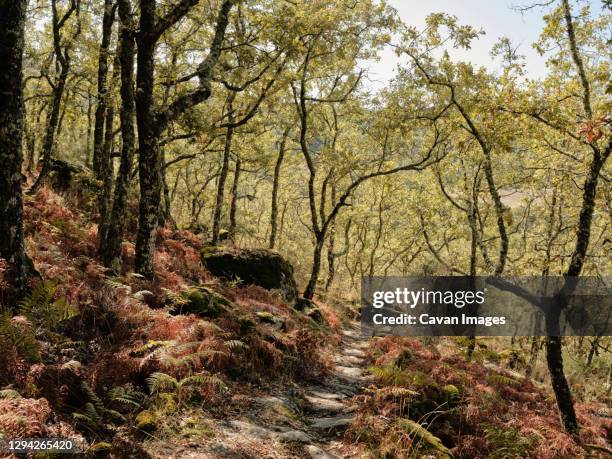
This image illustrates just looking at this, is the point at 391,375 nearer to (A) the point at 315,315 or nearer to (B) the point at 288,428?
(B) the point at 288,428

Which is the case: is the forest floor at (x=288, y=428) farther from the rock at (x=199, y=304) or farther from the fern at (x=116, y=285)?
the fern at (x=116, y=285)

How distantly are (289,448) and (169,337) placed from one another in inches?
112

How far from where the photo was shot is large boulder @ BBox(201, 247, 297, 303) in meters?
15.5

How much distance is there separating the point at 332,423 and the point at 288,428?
960mm

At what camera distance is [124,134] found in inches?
404

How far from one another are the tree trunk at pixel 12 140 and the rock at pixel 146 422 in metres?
2.78

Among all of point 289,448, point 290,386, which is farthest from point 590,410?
point 289,448

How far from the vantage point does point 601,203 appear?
13.3 metres

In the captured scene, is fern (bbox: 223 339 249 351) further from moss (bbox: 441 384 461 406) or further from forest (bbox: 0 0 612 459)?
moss (bbox: 441 384 461 406)

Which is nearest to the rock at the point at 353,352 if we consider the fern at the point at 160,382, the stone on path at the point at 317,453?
the stone on path at the point at 317,453

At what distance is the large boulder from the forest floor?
20.5 feet

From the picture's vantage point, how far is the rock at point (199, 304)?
9.12 m

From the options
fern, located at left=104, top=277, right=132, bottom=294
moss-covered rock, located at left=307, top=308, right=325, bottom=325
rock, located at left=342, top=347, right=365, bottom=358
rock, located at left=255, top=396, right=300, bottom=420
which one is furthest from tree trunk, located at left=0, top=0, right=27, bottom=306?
moss-covered rock, located at left=307, top=308, right=325, bottom=325

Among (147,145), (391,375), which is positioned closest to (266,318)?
(391,375)
